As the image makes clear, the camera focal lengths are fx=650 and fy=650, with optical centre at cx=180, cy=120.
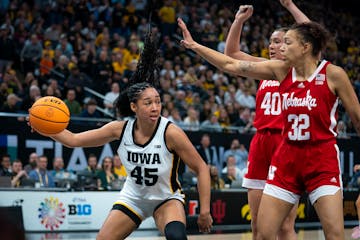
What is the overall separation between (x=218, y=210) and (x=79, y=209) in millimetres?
3116

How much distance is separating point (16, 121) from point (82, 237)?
280 cm

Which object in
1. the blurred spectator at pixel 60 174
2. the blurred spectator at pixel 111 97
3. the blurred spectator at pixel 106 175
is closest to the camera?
the blurred spectator at pixel 60 174

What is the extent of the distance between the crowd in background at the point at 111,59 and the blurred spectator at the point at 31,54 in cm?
2

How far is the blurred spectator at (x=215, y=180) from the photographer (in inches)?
522

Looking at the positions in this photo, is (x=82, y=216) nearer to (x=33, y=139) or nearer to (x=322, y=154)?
(x=33, y=139)

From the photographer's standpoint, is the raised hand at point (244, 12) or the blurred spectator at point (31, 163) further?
the blurred spectator at point (31, 163)

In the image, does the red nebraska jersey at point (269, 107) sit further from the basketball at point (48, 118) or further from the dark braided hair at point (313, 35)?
the basketball at point (48, 118)

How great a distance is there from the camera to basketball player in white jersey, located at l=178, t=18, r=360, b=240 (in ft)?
15.6

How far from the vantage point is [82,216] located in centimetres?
1189

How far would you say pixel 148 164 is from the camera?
17.8ft

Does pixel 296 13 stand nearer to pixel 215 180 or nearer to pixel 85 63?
pixel 215 180

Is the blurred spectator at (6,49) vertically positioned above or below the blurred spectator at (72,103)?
above

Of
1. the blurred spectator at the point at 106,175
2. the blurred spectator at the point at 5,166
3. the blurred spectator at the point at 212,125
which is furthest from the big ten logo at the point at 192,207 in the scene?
the blurred spectator at the point at 5,166

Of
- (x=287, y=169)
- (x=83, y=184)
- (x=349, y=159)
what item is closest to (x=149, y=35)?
(x=287, y=169)
